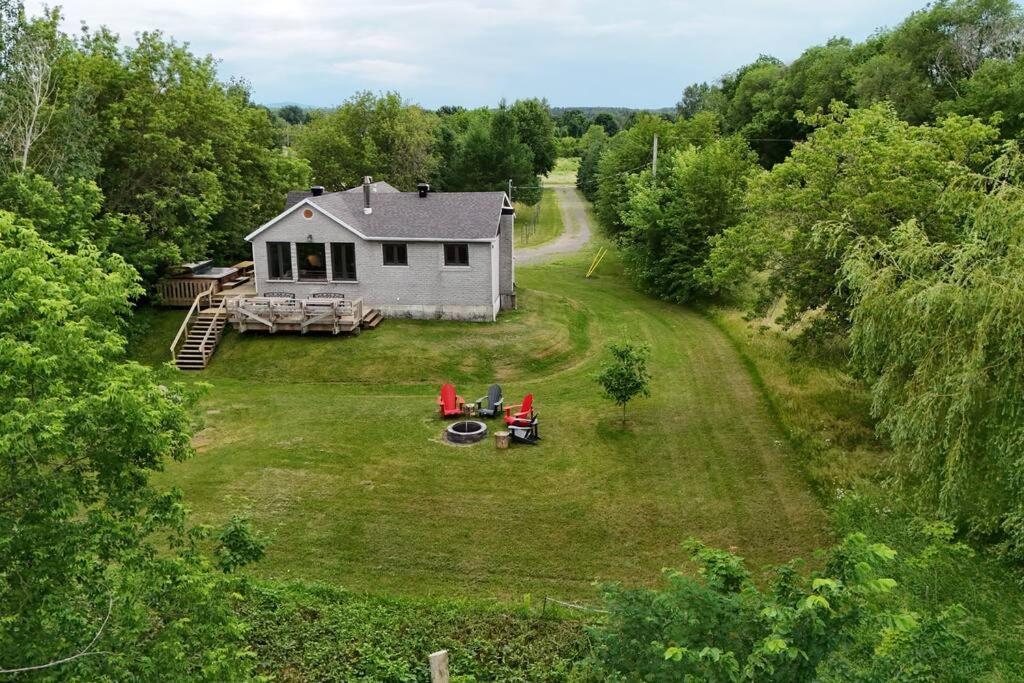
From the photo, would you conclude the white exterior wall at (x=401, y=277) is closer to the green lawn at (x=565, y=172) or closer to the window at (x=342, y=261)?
the window at (x=342, y=261)

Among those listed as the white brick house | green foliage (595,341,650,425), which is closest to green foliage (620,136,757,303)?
the white brick house

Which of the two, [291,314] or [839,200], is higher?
[839,200]

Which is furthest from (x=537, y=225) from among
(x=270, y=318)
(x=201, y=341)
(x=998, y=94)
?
(x=201, y=341)

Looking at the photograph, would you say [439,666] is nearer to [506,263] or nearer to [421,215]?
[421,215]

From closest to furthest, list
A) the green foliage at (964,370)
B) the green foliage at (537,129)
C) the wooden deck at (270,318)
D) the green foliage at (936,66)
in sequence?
1. the green foliage at (964,370)
2. the wooden deck at (270,318)
3. the green foliage at (936,66)
4. the green foliage at (537,129)

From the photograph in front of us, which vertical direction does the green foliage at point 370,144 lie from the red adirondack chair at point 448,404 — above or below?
above

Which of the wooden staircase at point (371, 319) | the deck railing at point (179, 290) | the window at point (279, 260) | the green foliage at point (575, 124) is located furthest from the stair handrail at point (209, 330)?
the green foliage at point (575, 124)
